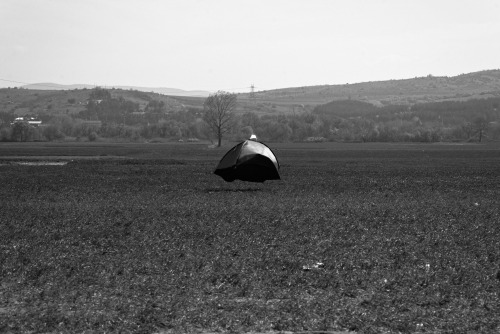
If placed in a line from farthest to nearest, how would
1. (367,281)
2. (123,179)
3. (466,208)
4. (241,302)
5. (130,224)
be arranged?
1. (123,179)
2. (466,208)
3. (130,224)
4. (367,281)
5. (241,302)

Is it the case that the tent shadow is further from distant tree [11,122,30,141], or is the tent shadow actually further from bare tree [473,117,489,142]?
bare tree [473,117,489,142]

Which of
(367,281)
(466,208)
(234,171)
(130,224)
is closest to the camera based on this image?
(367,281)

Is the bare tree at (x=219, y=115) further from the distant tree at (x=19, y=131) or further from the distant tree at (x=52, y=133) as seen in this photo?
the distant tree at (x=19, y=131)

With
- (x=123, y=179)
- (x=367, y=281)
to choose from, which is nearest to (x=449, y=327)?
(x=367, y=281)

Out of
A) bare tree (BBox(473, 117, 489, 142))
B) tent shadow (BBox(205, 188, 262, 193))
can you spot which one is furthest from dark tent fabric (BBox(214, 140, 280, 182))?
bare tree (BBox(473, 117, 489, 142))

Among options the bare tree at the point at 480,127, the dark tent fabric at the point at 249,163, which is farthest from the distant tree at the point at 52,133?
the dark tent fabric at the point at 249,163

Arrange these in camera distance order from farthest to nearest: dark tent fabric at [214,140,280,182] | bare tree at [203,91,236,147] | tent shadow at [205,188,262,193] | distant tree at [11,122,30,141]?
distant tree at [11,122,30,141] → bare tree at [203,91,236,147] → tent shadow at [205,188,262,193] → dark tent fabric at [214,140,280,182]

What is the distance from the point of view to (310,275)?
48.7 feet

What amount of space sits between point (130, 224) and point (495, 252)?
389 inches

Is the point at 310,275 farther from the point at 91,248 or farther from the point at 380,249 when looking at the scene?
the point at 91,248

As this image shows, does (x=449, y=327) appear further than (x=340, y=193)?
No

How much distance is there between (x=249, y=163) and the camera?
33656 millimetres

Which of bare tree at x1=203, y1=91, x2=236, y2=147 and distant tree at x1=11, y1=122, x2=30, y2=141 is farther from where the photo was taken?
distant tree at x1=11, y1=122, x2=30, y2=141

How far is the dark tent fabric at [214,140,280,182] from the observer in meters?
33.6
